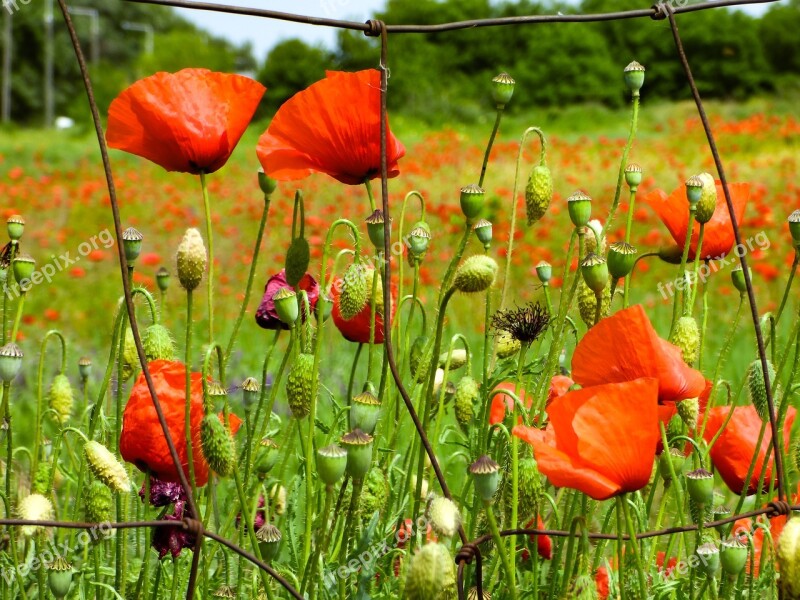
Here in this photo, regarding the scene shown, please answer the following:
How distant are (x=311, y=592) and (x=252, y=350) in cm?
260

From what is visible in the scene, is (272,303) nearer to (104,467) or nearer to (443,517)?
(104,467)

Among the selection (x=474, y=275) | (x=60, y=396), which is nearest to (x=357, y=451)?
(x=474, y=275)

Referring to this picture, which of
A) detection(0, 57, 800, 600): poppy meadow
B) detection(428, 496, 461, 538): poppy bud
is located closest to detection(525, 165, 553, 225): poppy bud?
detection(0, 57, 800, 600): poppy meadow

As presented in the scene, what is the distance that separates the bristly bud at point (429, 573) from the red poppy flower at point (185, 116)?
1.80 ft

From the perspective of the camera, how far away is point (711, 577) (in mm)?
948

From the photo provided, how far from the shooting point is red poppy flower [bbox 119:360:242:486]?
104 centimetres

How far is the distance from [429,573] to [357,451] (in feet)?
0.47

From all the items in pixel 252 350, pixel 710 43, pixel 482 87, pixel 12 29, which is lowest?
pixel 252 350

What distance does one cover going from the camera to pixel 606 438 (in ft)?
2.68

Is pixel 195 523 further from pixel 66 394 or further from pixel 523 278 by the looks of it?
pixel 523 278

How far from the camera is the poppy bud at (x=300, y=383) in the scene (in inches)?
39.3

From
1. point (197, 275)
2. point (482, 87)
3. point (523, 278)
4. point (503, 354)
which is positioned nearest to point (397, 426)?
point (503, 354)

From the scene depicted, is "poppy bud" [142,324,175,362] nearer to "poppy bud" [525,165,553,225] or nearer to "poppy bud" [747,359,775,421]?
"poppy bud" [525,165,553,225]

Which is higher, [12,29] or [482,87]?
[12,29]
